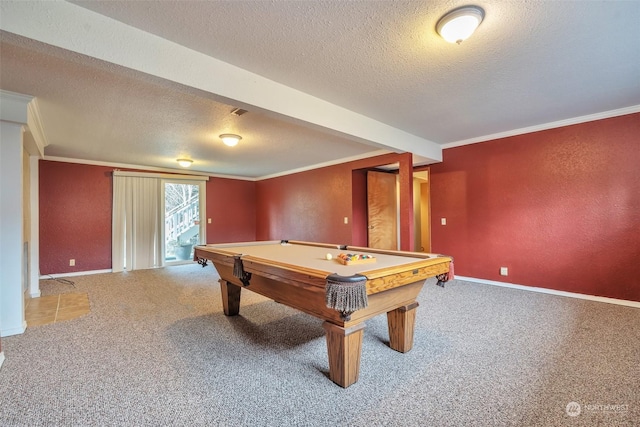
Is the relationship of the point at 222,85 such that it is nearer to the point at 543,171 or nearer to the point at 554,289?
the point at 543,171

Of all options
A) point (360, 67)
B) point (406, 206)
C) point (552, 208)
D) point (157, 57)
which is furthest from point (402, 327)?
point (552, 208)

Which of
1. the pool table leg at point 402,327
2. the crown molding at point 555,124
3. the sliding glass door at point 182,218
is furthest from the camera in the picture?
the sliding glass door at point 182,218

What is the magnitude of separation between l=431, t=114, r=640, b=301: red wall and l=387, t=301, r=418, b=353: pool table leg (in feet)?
8.86

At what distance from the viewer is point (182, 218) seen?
6.60 metres

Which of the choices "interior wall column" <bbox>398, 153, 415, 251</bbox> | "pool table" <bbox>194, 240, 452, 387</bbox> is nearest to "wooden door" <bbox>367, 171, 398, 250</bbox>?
"interior wall column" <bbox>398, 153, 415, 251</bbox>

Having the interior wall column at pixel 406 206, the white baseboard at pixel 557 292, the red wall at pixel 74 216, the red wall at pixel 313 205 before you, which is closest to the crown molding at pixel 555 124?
the interior wall column at pixel 406 206

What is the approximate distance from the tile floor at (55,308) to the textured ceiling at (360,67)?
7.25ft

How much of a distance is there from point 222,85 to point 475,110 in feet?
8.96

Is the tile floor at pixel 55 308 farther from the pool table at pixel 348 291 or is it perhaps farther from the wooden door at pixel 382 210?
the wooden door at pixel 382 210

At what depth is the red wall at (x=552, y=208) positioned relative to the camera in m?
3.15

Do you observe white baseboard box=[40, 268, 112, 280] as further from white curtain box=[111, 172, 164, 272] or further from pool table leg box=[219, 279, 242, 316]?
pool table leg box=[219, 279, 242, 316]

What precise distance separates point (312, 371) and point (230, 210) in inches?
240

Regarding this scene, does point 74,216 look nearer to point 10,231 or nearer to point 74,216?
point 74,216

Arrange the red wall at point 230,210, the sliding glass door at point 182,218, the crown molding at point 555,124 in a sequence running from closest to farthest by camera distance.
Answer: the crown molding at point 555,124, the sliding glass door at point 182,218, the red wall at point 230,210
